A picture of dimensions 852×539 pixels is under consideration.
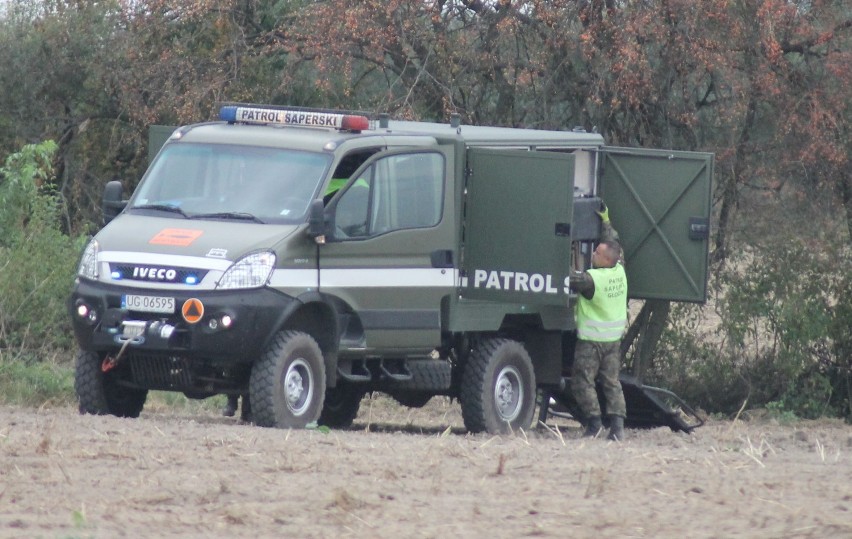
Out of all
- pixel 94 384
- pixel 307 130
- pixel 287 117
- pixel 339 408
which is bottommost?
pixel 339 408

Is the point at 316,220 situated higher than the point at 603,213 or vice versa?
the point at 603,213

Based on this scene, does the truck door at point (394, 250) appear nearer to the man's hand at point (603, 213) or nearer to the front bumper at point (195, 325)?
the front bumper at point (195, 325)

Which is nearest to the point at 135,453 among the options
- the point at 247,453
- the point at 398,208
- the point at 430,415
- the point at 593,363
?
the point at 247,453

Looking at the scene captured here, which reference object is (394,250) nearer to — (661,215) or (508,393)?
(508,393)

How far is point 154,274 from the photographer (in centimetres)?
880

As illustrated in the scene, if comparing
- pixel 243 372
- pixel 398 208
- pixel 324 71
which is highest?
pixel 324 71

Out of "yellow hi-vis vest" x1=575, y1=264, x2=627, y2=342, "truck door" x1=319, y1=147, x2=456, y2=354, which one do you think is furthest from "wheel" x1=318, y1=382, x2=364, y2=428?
"yellow hi-vis vest" x1=575, y1=264, x2=627, y2=342

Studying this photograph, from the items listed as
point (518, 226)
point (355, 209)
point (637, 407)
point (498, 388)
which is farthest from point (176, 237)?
point (637, 407)

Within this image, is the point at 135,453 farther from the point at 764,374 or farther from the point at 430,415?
the point at 764,374

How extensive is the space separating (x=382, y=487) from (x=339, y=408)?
5006 millimetres

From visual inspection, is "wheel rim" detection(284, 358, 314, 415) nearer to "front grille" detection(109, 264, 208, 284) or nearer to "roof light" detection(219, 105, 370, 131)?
"front grille" detection(109, 264, 208, 284)

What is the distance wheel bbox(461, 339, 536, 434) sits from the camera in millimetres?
10461

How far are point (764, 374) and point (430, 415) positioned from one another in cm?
372

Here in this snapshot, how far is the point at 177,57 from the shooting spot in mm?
16781
